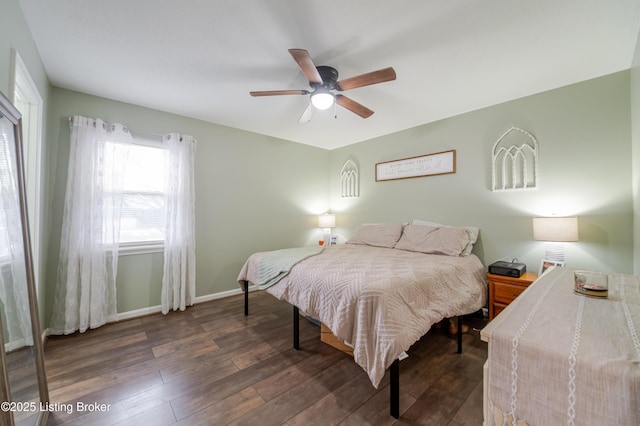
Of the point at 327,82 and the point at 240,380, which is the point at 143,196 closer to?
the point at 240,380

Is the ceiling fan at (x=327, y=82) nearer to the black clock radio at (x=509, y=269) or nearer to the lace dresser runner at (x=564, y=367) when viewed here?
the lace dresser runner at (x=564, y=367)

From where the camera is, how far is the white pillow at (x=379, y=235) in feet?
11.2

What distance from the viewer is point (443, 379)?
1801 millimetres

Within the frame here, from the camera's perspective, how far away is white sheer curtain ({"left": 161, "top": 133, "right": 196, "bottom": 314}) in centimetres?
303

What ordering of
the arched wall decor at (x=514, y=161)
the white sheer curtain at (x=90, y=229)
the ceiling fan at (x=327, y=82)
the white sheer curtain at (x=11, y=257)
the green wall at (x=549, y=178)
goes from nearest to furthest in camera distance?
the white sheer curtain at (x=11, y=257) → the ceiling fan at (x=327, y=82) → the green wall at (x=549, y=178) → the white sheer curtain at (x=90, y=229) → the arched wall decor at (x=514, y=161)

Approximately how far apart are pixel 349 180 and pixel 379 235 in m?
1.50

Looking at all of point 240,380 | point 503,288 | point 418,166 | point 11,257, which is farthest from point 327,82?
point 503,288

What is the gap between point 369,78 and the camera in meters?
1.87

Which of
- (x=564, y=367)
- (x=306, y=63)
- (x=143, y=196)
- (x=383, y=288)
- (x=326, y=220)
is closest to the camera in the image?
(x=564, y=367)

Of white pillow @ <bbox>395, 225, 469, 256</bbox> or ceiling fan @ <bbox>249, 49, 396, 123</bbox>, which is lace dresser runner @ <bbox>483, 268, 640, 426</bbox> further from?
white pillow @ <bbox>395, 225, 469, 256</bbox>

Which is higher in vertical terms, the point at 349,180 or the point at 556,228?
the point at 349,180

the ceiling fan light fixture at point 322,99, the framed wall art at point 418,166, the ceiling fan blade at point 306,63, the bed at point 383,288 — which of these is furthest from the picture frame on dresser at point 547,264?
the ceiling fan blade at point 306,63

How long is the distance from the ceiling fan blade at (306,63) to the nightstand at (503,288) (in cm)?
256

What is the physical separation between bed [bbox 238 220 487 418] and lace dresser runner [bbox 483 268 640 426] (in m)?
0.64
